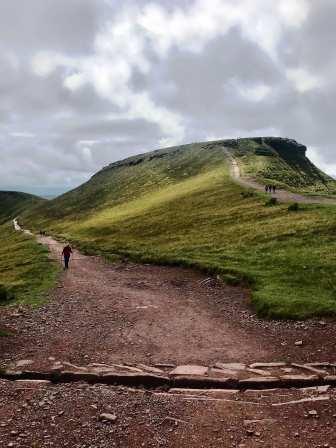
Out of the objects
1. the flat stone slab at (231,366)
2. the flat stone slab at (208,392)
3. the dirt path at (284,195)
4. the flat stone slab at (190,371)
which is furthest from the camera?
the dirt path at (284,195)

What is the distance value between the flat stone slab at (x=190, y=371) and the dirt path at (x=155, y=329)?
2.14 ft

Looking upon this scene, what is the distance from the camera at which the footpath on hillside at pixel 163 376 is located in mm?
14234

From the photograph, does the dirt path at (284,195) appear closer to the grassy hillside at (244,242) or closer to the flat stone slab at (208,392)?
the grassy hillside at (244,242)

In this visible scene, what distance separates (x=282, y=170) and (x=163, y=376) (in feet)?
381

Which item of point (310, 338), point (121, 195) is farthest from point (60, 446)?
point (121, 195)

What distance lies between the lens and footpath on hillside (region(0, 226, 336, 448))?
46.7ft

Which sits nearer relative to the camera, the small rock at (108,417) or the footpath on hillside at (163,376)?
the footpath on hillside at (163,376)

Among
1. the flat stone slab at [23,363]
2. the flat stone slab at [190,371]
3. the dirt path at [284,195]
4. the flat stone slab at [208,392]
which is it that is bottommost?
the flat stone slab at [208,392]

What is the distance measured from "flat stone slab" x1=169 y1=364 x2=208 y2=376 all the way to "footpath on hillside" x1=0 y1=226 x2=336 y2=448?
0.04m

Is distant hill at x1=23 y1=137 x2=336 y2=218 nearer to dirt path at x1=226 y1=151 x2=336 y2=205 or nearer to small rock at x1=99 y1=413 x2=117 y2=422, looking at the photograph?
dirt path at x1=226 y1=151 x2=336 y2=205

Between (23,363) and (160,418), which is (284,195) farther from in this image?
(160,418)

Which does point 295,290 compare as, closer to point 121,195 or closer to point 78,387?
point 78,387

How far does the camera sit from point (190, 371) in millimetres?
18516

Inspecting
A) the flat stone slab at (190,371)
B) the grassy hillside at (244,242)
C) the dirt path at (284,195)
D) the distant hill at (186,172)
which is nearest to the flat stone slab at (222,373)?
the flat stone slab at (190,371)
